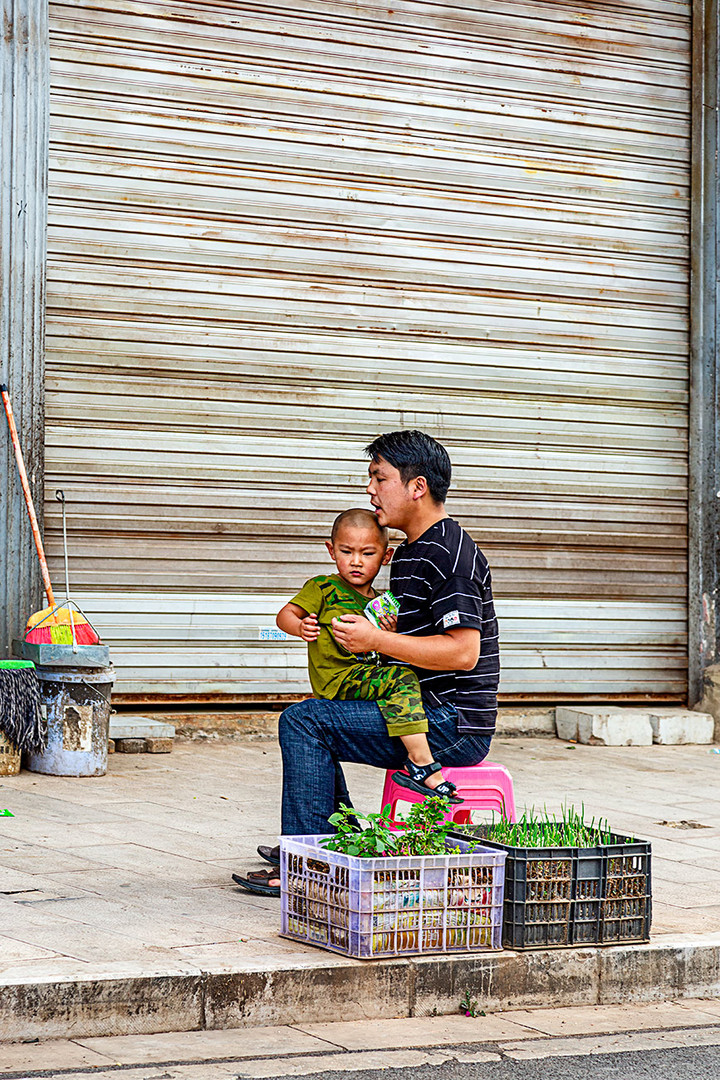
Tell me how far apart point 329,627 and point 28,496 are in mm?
3606

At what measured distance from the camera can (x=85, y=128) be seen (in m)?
8.88

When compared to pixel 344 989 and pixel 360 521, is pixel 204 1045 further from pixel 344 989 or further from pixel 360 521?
pixel 360 521

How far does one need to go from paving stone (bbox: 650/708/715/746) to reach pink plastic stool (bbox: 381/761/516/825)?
5.30 meters

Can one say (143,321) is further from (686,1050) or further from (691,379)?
(686,1050)

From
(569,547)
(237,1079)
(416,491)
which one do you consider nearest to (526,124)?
(569,547)

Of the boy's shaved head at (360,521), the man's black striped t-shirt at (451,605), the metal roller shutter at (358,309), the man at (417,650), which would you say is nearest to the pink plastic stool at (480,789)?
the man at (417,650)

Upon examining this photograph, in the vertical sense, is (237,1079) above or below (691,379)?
below

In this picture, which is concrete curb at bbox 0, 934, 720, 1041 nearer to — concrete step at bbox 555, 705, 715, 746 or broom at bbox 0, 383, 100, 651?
broom at bbox 0, 383, 100, 651

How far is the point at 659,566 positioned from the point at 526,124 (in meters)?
3.31

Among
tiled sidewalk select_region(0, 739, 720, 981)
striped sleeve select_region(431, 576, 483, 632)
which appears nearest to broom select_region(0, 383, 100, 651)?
tiled sidewalk select_region(0, 739, 720, 981)

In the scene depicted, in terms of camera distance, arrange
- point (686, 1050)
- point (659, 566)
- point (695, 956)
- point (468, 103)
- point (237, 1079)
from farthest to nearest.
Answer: point (659, 566) < point (468, 103) < point (695, 956) < point (686, 1050) < point (237, 1079)

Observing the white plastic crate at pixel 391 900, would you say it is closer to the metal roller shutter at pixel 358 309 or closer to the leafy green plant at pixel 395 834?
the leafy green plant at pixel 395 834

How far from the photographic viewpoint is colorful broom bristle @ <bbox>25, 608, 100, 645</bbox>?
784cm

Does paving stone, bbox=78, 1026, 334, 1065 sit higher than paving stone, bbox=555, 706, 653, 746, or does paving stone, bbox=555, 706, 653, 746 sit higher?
paving stone, bbox=555, 706, 653, 746
